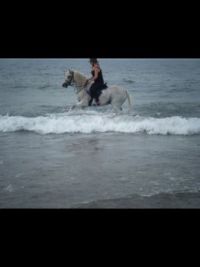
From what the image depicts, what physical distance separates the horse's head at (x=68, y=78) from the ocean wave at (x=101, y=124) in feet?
1.11

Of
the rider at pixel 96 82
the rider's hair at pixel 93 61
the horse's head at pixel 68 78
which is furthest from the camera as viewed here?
the horse's head at pixel 68 78

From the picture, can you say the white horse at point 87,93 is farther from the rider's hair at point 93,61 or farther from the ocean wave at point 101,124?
the rider's hair at point 93,61

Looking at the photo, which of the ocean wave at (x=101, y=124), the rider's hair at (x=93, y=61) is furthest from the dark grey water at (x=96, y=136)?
the rider's hair at (x=93, y=61)

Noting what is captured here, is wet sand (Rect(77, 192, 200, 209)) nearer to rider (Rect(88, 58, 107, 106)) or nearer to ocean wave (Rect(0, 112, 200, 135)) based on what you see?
ocean wave (Rect(0, 112, 200, 135))

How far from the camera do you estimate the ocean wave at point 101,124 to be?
15.3 ft

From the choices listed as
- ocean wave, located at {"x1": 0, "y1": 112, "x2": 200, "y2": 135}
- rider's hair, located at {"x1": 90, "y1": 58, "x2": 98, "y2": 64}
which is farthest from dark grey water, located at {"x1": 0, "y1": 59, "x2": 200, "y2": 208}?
rider's hair, located at {"x1": 90, "y1": 58, "x2": 98, "y2": 64}

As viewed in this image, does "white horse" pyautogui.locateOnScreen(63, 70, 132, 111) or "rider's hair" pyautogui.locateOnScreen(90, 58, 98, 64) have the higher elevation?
"rider's hair" pyautogui.locateOnScreen(90, 58, 98, 64)

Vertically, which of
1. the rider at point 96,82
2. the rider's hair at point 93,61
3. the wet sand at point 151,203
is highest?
the rider's hair at point 93,61

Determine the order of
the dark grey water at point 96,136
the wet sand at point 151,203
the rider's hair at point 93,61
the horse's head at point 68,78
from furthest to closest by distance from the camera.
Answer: the horse's head at point 68,78 → the rider's hair at point 93,61 → the dark grey water at point 96,136 → the wet sand at point 151,203

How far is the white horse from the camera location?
473cm

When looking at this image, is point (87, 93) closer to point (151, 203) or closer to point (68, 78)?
point (68, 78)

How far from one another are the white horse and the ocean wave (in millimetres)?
145
